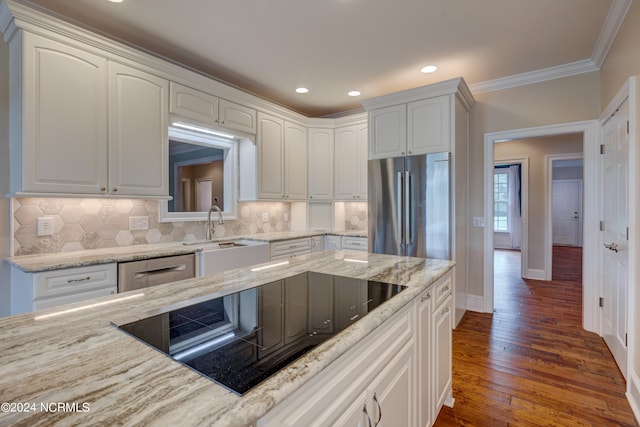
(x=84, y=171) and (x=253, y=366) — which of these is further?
(x=84, y=171)

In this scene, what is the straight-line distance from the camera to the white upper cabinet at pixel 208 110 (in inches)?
108

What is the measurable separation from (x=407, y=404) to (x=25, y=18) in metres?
3.05

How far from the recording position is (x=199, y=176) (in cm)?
337

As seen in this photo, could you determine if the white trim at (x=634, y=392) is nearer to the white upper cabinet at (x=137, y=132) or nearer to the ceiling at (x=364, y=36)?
the ceiling at (x=364, y=36)

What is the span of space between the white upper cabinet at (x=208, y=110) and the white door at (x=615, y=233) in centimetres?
315

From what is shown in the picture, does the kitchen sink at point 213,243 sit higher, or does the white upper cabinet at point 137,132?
the white upper cabinet at point 137,132

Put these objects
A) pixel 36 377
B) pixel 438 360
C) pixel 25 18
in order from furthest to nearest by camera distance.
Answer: pixel 25 18 → pixel 438 360 → pixel 36 377

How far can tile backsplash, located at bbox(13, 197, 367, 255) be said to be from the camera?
2.21 m

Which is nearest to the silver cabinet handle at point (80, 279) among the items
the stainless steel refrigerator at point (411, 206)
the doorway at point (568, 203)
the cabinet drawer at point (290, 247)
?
the cabinet drawer at point (290, 247)

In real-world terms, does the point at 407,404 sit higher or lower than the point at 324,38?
lower

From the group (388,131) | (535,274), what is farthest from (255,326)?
(535,274)

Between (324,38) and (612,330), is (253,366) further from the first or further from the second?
(612,330)

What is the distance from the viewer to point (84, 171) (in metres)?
2.20

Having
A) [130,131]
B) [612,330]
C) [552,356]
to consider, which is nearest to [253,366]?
[130,131]
